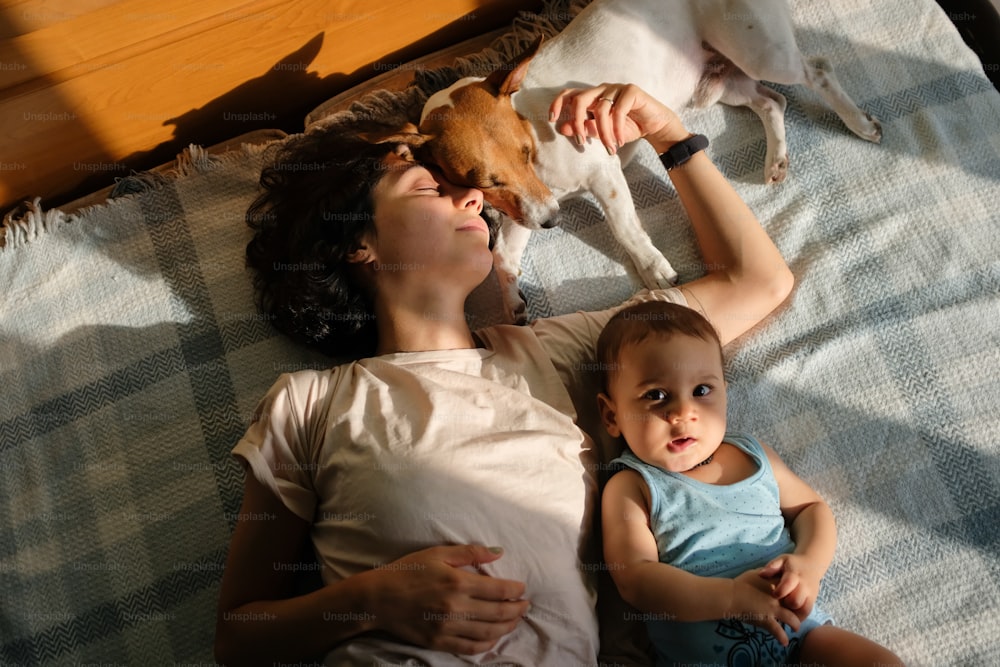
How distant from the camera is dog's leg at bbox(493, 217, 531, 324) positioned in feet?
6.50

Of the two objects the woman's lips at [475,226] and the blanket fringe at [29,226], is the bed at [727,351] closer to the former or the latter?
the blanket fringe at [29,226]

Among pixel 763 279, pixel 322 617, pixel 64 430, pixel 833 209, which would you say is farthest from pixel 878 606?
pixel 64 430

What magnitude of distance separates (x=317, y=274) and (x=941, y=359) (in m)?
1.44

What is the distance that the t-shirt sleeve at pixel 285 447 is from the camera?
149cm

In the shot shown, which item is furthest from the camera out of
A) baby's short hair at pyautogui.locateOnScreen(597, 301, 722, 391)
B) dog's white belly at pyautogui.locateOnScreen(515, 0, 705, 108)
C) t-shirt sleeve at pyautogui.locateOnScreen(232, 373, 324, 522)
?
dog's white belly at pyautogui.locateOnScreen(515, 0, 705, 108)

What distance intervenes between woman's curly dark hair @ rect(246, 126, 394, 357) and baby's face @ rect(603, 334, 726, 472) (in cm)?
62

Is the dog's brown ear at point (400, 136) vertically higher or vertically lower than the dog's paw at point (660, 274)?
higher

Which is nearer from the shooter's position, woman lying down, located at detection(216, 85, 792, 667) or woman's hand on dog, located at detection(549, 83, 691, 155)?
woman lying down, located at detection(216, 85, 792, 667)

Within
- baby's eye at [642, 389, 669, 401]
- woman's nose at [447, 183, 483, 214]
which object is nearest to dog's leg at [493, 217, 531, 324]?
woman's nose at [447, 183, 483, 214]

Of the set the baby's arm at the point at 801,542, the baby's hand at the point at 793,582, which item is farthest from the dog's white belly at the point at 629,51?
the baby's hand at the point at 793,582

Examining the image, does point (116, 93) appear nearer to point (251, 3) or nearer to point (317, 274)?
point (251, 3)

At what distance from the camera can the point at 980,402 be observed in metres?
1.80

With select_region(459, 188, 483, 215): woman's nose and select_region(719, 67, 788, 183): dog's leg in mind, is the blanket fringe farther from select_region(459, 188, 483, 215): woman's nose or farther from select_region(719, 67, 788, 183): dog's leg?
select_region(719, 67, 788, 183): dog's leg

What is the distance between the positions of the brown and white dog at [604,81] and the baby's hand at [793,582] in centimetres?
75
